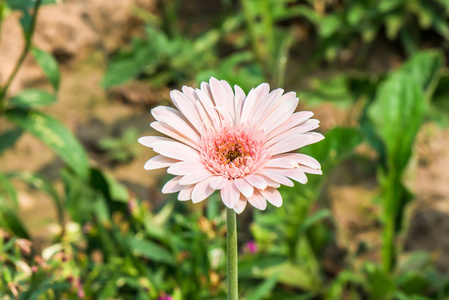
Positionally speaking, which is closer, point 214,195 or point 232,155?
point 232,155

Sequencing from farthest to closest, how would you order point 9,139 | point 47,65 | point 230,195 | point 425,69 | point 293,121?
point 425,69
point 9,139
point 47,65
point 293,121
point 230,195

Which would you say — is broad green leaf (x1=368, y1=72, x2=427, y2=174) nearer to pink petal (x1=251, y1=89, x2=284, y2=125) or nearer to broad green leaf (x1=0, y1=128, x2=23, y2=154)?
pink petal (x1=251, y1=89, x2=284, y2=125)

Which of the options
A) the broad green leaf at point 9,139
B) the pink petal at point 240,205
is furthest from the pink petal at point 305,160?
the broad green leaf at point 9,139

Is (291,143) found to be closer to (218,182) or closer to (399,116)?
(218,182)

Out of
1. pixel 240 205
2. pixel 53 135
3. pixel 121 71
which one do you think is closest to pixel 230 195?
pixel 240 205

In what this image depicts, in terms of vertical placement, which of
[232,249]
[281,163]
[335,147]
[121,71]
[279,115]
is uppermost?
[121,71]

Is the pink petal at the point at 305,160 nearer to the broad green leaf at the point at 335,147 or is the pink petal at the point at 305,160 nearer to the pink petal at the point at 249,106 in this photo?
the pink petal at the point at 249,106
